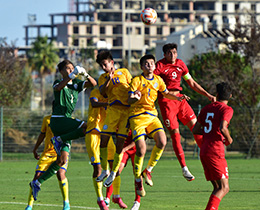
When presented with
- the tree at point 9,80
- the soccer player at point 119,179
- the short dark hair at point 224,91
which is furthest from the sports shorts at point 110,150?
the tree at point 9,80

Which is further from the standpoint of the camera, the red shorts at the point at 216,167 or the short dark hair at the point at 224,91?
the short dark hair at the point at 224,91

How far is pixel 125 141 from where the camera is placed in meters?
13.3

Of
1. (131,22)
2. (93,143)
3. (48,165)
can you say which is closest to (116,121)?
(93,143)

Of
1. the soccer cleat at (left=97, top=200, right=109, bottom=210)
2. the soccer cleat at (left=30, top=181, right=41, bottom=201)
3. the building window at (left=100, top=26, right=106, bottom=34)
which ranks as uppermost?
the building window at (left=100, top=26, right=106, bottom=34)

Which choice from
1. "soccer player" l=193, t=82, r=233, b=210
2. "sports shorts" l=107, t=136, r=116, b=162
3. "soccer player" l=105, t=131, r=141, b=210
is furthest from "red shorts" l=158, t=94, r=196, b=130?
"soccer player" l=193, t=82, r=233, b=210

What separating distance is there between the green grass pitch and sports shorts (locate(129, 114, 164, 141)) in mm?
1715

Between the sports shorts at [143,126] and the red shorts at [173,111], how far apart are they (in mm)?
1103

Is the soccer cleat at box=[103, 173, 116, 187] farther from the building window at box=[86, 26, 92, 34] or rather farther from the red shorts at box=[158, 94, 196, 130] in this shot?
the building window at box=[86, 26, 92, 34]

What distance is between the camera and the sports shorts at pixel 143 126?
11969 millimetres

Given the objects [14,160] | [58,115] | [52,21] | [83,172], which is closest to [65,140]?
[58,115]

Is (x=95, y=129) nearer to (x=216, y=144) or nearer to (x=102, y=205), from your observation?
(x=102, y=205)

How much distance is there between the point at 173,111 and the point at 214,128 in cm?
279

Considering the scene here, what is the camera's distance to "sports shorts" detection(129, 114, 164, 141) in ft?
39.3

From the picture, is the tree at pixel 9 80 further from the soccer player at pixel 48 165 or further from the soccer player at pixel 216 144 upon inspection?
the soccer player at pixel 216 144
